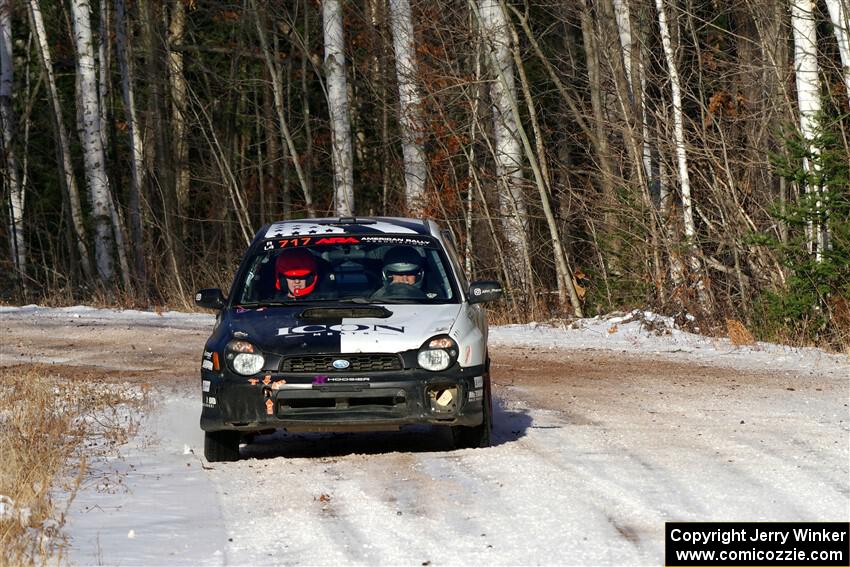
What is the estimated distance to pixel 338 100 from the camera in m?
26.4

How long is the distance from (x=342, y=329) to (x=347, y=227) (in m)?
1.84

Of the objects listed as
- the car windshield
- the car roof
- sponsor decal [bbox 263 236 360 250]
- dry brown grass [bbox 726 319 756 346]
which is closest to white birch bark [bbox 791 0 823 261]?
dry brown grass [bbox 726 319 756 346]

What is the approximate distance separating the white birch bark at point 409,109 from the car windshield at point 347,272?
14.0 m

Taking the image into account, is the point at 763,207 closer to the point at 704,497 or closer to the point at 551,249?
the point at 551,249

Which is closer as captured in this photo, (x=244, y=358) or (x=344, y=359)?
(x=344, y=359)

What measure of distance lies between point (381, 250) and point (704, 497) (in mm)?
3708

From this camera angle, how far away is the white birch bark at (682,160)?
20.2m

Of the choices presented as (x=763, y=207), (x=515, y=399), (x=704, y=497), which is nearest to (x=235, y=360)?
(x=704, y=497)

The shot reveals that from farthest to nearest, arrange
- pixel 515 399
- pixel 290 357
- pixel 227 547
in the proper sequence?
pixel 515 399
pixel 290 357
pixel 227 547

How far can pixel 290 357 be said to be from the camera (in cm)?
950

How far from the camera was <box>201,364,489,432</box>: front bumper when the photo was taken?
30.9ft

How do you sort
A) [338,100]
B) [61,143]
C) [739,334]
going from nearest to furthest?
[739,334], [338,100], [61,143]

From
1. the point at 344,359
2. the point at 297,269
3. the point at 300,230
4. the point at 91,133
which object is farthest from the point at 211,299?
the point at 91,133

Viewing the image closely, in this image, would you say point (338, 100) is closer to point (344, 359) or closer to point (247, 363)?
point (247, 363)
